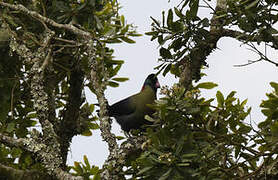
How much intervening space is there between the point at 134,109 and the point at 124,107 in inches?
5.6

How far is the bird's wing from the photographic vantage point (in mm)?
5558

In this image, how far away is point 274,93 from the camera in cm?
407

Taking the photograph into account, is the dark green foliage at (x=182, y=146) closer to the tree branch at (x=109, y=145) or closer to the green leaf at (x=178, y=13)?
the tree branch at (x=109, y=145)

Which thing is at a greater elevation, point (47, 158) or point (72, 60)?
point (72, 60)

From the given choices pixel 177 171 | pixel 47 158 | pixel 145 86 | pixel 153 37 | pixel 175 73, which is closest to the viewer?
pixel 177 171

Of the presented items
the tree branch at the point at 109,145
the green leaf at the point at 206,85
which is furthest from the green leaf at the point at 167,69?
the tree branch at the point at 109,145

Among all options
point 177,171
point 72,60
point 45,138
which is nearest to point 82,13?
point 72,60

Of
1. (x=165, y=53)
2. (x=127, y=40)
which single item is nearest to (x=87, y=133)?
(x=127, y=40)

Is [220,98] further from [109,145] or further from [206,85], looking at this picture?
[109,145]

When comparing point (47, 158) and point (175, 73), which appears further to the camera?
point (175, 73)

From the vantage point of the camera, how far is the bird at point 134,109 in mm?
5484

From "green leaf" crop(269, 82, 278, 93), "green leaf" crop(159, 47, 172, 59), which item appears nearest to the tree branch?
"green leaf" crop(159, 47, 172, 59)

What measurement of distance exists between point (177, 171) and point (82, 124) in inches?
94.7

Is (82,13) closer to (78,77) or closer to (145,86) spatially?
(78,77)
